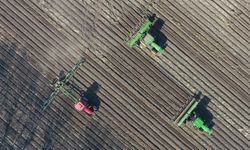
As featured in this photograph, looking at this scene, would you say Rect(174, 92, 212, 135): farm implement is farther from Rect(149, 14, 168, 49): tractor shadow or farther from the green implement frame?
the green implement frame

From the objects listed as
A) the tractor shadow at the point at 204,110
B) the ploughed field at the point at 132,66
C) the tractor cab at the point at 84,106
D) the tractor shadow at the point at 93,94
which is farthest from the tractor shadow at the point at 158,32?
the tractor cab at the point at 84,106

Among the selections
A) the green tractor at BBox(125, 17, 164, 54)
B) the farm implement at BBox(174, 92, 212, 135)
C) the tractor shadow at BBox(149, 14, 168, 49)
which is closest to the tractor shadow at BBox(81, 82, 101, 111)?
the green tractor at BBox(125, 17, 164, 54)

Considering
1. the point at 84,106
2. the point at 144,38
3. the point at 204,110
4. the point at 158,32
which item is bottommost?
the point at 84,106

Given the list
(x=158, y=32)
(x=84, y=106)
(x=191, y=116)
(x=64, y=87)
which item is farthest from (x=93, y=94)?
(x=191, y=116)

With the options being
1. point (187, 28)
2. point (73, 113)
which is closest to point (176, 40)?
point (187, 28)

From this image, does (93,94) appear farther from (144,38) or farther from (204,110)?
(204,110)

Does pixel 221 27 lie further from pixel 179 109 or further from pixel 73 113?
pixel 73 113
